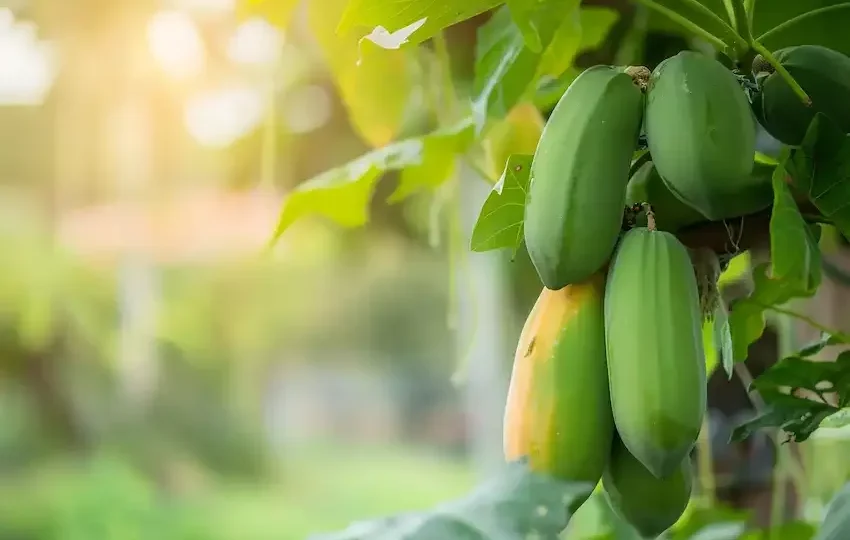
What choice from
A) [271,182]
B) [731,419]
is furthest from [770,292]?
[271,182]

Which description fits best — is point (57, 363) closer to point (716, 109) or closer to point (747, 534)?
point (747, 534)

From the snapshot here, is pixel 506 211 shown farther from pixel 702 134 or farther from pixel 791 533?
pixel 791 533

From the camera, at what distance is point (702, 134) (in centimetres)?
30

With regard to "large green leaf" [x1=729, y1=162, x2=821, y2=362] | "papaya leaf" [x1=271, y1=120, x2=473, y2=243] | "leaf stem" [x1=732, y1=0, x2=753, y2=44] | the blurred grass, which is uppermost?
"leaf stem" [x1=732, y1=0, x2=753, y2=44]

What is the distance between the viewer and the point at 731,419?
98cm

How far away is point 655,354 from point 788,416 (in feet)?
0.72

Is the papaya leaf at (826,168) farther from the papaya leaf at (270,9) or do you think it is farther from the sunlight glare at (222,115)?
the sunlight glare at (222,115)

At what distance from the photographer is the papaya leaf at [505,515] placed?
0.31 meters

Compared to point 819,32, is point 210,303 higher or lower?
lower

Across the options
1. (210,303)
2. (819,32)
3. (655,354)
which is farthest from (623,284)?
(210,303)

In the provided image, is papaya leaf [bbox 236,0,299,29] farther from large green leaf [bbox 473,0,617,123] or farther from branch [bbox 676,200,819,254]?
branch [bbox 676,200,819,254]

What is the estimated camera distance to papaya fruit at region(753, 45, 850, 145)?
36 centimetres

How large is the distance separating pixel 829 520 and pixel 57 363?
88 cm

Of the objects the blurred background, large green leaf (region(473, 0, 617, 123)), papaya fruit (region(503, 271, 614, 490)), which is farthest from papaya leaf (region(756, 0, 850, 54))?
the blurred background
